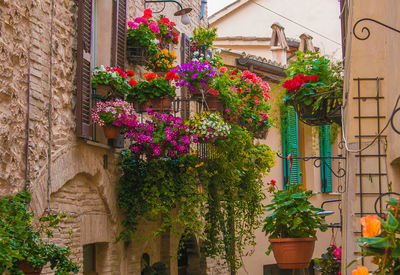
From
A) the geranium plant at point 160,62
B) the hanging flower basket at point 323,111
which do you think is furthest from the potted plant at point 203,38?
the hanging flower basket at point 323,111

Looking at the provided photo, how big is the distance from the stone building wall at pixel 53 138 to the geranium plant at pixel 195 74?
4.54ft

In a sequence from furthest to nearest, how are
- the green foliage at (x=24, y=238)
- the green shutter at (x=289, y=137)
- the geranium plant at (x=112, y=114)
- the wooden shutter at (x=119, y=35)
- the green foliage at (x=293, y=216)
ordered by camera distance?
the green shutter at (x=289, y=137) → the wooden shutter at (x=119, y=35) → the geranium plant at (x=112, y=114) → the green foliage at (x=293, y=216) → the green foliage at (x=24, y=238)

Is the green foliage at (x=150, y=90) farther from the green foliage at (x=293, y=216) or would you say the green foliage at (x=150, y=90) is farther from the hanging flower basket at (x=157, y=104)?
the green foliage at (x=293, y=216)

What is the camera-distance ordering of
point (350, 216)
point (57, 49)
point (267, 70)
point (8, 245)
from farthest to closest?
point (267, 70) < point (57, 49) < point (350, 216) < point (8, 245)

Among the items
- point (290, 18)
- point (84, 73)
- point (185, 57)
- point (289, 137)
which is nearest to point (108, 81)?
point (84, 73)

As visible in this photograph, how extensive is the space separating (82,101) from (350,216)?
3406mm

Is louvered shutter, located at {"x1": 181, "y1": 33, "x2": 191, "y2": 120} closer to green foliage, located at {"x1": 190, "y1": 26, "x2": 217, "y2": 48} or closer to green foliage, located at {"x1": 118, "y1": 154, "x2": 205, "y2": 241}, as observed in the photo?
green foliage, located at {"x1": 190, "y1": 26, "x2": 217, "y2": 48}

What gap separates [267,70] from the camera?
52.1 ft

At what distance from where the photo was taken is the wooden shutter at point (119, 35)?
903cm

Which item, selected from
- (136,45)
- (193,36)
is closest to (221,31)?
(193,36)

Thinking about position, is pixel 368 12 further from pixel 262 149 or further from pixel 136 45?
pixel 262 149

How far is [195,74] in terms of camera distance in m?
9.63

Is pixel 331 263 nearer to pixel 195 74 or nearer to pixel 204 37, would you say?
pixel 195 74

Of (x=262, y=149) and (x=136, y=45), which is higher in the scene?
(x=136, y=45)
